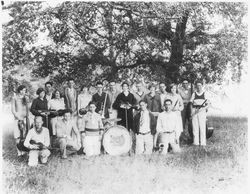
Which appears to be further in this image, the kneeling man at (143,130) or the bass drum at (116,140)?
the kneeling man at (143,130)

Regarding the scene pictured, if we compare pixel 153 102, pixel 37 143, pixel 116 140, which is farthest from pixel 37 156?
pixel 153 102

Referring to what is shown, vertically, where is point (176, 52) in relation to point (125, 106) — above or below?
above

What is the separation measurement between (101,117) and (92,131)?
0.95ft

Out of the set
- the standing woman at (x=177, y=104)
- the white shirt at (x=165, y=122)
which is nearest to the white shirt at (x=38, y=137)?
the white shirt at (x=165, y=122)

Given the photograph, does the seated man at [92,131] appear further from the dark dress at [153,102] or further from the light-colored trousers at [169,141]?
the light-colored trousers at [169,141]

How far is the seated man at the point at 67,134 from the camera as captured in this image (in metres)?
Result: 7.27

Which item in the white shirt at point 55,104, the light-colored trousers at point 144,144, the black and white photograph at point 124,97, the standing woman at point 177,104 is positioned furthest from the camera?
the standing woman at point 177,104

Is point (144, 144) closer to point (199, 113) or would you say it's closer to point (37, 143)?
point (199, 113)

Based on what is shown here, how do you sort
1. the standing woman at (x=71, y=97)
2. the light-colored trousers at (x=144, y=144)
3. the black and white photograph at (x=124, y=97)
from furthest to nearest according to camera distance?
the light-colored trousers at (x=144, y=144) → the standing woman at (x=71, y=97) → the black and white photograph at (x=124, y=97)

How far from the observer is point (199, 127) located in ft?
26.0

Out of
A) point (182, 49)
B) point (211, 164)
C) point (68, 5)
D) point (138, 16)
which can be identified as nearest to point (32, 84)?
point (68, 5)

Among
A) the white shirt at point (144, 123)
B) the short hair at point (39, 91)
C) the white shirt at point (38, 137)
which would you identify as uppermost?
the short hair at point (39, 91)

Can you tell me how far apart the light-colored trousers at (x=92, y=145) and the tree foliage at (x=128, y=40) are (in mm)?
1063

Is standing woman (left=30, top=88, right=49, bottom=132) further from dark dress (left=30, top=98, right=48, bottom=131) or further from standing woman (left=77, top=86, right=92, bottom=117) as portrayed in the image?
standing woman (left=77, top=86, right=92, bottom=117)
